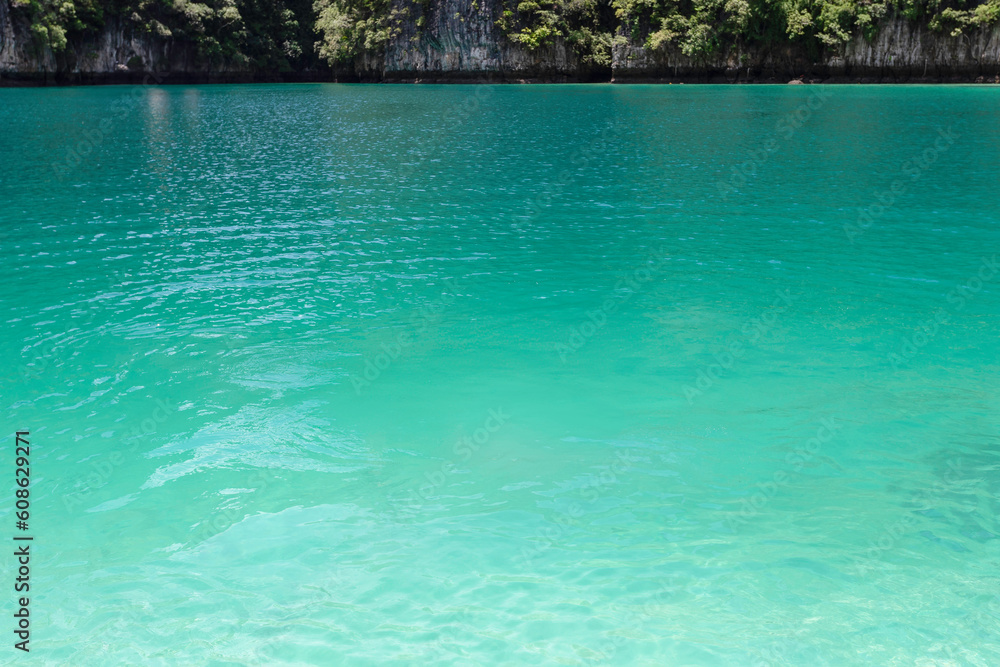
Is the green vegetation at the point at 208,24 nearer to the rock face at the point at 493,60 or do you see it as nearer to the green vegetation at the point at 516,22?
the green vegetation at the point at 516,22

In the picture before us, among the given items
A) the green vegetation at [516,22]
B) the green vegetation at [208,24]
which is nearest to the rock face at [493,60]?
the green vegetation at [516,22]

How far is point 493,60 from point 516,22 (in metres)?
4.45

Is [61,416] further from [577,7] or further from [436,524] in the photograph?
[577,7]

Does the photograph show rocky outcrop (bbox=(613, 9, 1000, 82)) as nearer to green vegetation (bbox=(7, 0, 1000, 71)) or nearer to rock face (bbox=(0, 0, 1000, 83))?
rock face (bbox=(0, 0, 1000, 83))

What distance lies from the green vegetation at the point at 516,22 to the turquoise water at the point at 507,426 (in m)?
52.2

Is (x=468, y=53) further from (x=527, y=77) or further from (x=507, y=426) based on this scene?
(x=507, y=426)

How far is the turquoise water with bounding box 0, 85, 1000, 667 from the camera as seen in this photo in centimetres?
602

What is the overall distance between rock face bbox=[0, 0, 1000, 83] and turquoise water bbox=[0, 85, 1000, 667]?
53.5 metres

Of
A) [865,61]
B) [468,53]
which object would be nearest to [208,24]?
[468,53]

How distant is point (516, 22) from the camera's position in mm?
77562

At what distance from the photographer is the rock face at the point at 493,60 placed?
64938mm

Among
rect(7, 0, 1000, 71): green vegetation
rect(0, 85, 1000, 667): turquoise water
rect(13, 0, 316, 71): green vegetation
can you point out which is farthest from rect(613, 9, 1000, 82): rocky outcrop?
rect(0, 85, 1000, 667): turquoise water

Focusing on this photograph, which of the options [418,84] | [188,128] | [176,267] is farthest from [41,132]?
[418,84]

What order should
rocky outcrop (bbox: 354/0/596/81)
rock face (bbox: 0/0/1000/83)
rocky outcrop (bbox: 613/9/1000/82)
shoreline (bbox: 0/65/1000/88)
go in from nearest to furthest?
rocky outcrop (bbox: 613/9/1000/82), rock face (bbox: 0/0/1000/83), shoreline (bbox: 0/65/1000/88), rocky outcrop (bbox: 354/0/596/81)
